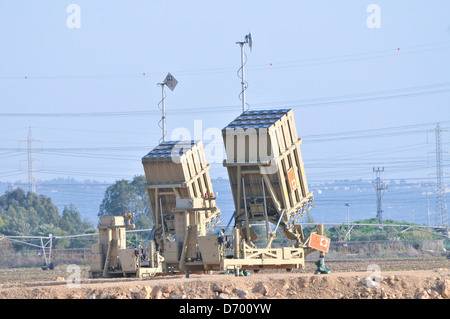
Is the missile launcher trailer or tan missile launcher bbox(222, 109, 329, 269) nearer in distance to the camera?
the missile launcher trailer

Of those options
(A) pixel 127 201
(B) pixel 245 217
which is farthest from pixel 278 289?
(A) pixel 127 201

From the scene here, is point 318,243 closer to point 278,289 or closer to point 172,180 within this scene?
point 278,289

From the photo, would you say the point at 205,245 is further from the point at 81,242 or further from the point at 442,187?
the point at 442,187

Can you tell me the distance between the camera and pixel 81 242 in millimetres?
71625

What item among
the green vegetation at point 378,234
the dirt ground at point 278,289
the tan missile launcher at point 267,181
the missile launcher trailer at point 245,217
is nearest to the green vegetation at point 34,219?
the green vegetation at point 378,234

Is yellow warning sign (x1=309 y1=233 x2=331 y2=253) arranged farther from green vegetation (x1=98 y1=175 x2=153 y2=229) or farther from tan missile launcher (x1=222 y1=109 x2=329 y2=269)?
green vegetation (x1=98 y1=175 x2=153 y2=229)

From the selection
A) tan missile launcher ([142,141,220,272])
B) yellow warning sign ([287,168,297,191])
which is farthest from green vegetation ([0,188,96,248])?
yellow warning sign ([287,168,297,191])

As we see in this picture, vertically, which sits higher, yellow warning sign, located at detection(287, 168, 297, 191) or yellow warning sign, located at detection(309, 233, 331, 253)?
yellow warning sign, located at detection(287, 168, 297, 191)

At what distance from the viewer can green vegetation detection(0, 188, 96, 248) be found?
79500mm

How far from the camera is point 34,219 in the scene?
94000 millimetres

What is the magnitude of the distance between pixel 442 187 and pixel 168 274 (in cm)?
6330

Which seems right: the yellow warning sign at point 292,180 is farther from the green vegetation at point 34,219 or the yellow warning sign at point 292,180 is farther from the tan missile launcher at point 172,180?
the green vegetation at point 34,219

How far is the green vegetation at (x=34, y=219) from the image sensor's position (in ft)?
261
